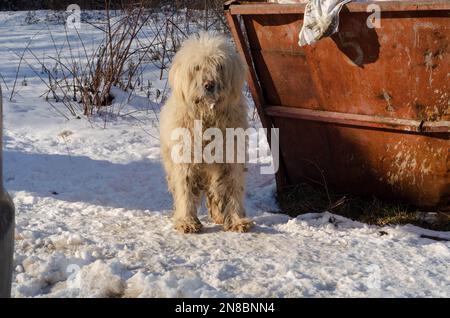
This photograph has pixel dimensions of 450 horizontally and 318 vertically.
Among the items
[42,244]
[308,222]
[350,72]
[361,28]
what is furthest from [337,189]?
[42,244]

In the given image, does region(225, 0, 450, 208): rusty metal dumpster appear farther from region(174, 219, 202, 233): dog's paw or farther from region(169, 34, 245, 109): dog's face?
region(174, 219, 202, 233): dog's paw

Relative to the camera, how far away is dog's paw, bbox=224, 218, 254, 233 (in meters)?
4.51

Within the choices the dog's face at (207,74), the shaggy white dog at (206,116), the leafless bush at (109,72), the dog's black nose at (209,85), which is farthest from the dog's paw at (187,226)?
the leafless bush at (109,72)

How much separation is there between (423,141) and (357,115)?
1.64ft

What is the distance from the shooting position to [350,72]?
15.0 feet

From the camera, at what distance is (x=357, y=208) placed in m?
5.11

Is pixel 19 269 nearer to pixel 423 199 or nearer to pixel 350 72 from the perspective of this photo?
pixel 350 72

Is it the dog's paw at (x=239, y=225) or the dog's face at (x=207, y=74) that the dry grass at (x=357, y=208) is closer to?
the dog's paw at (x=239, y=225)

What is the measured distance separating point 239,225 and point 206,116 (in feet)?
2.61

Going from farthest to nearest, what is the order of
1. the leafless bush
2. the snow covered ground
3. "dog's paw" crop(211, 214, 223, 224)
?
the leafless bush, "dog's paw" crop(211, 214, 223, 224), the snow covered ground

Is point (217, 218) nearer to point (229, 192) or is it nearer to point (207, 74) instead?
point (229, 192)

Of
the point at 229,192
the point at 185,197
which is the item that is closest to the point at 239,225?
the point at 229,192

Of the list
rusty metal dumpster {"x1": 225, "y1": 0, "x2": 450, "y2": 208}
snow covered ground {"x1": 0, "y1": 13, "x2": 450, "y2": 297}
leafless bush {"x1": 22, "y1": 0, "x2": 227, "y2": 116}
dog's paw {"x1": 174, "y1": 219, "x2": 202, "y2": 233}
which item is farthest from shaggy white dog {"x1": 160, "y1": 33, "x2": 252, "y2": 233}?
leafless bush {"x1": 22, "y1": 0, "x2": 227, "y2": 116}

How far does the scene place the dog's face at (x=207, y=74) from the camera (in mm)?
4328
